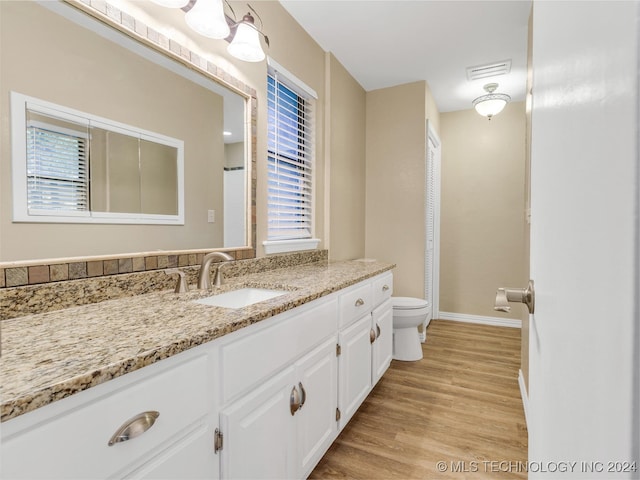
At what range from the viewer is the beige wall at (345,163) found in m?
2.76

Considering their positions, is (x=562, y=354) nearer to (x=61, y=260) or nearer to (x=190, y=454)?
(x=190, y=454)

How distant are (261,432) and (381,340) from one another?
1.35 metres

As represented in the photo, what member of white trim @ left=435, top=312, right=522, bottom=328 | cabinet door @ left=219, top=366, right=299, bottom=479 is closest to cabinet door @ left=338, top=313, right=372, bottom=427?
cabinet door @ left=219, top=366, right=299, bottom=479

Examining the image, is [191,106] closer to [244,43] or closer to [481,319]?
[244,43]

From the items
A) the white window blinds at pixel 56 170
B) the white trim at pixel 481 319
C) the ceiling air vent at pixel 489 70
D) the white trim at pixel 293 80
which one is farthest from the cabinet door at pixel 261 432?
the white trim at pixel 481 319

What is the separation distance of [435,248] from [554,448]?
12.3ft

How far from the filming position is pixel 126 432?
0.68 meters

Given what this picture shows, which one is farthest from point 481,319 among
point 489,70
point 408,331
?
point 489,70

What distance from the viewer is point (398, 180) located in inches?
131

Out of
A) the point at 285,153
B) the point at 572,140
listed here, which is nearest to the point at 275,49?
the point at 285,153

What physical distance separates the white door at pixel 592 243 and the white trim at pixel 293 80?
185 centimetres

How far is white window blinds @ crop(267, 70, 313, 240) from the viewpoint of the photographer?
214 centimetres

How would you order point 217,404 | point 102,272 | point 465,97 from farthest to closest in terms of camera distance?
1. point 465,97
2. point 102,272
3. point 217,404

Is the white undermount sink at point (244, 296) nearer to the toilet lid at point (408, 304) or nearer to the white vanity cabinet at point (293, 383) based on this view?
the white vanity cabinet at point (293, 383)
